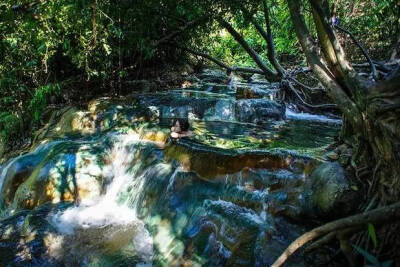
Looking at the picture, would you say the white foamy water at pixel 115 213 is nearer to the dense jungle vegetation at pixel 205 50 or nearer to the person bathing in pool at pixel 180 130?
the person bathing in pool at pixel 180 130

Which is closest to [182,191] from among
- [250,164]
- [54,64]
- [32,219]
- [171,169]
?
[171,169]

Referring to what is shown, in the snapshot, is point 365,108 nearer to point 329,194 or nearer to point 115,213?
point 329,194

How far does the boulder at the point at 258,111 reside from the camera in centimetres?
780

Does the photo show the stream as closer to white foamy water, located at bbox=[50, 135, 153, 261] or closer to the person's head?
white foamy water, located at bbox=[50, 135, 153, 261]

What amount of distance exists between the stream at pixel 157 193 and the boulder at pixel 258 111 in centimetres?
28

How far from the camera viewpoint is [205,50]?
1238 centimetres

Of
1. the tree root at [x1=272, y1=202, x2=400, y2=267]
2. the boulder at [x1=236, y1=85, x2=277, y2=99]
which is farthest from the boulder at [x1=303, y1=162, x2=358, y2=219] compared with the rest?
the boulder at [x1=236, y1=85, x2=277, y2=99]

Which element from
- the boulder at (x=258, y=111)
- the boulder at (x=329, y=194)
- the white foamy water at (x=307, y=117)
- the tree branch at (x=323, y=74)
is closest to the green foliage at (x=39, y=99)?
the boulder at (x=258, y=111)

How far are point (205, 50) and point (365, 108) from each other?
31.4ft

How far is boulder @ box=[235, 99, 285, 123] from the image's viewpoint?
7805 millimetres

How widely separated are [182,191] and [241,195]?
80 cm

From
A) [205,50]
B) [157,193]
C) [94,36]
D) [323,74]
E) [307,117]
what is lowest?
[157,193]

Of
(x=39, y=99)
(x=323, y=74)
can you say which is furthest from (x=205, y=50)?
(x=323, y=74)

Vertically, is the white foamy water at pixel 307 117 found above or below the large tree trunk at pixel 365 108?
below
